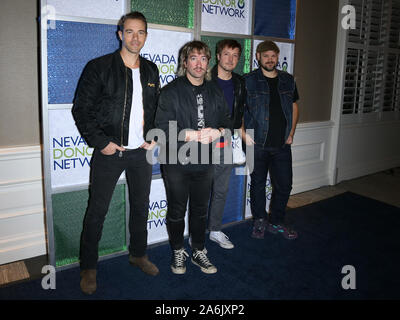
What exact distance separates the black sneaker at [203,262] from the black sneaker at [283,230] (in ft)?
3.19

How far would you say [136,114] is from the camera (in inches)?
98.1

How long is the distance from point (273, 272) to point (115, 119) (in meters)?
1.72

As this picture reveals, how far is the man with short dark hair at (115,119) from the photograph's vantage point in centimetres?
236

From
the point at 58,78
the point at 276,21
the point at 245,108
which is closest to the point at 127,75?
the point at 58,78

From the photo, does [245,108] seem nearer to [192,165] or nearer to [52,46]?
[192,165]

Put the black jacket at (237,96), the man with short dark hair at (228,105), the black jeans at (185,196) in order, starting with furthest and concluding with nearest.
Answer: the black jacket at (237,96) → the man with short dark hair at (228,105) → the black jeans at (185,196)

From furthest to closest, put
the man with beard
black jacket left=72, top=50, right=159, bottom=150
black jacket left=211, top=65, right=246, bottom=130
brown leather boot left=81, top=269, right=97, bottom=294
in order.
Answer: the man with beard
black jacket left=211, top=65, right=246, bottom=130
brown leather boot left=81, top=269, right=97, bottom=294
black jacket left=72, top=50, right=159, bottom=150

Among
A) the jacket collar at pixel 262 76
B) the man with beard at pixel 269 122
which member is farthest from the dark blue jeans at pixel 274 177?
the jacket collar at pixel 262 76

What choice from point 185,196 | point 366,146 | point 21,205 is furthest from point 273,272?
point 366,146

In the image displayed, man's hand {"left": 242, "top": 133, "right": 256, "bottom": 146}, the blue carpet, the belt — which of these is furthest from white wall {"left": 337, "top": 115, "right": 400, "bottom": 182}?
the belt

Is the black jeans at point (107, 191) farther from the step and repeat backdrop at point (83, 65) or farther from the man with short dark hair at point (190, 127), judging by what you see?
the step and repeat backdrop at point (83, 65)

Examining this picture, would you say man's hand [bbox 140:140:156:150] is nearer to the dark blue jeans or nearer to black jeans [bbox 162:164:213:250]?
black jeans [bbox 162:164:213:250]

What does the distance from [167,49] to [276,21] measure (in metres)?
1.41

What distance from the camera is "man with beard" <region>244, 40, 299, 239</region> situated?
127 inches
